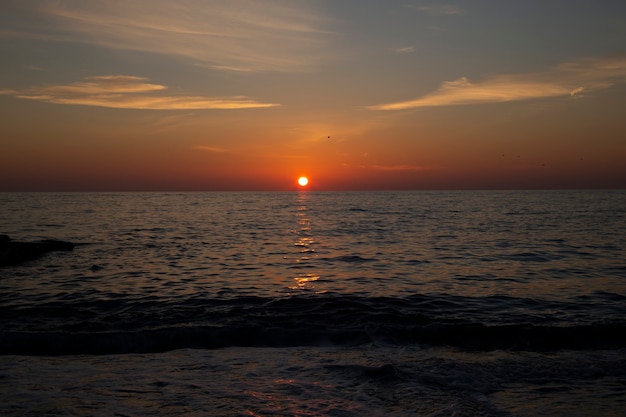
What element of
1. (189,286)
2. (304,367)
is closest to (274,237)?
(189,286)

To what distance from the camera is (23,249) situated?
2548 cm

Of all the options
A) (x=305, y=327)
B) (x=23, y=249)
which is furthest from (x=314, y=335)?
(x=23, y=249)

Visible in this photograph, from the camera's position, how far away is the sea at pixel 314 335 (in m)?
8.09

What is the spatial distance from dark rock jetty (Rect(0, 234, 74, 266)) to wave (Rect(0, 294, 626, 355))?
427 inches

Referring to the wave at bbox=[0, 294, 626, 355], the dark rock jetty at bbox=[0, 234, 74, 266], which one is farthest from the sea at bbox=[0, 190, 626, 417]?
the dark rock jetty at bbox=[0, 234, 74, 266]

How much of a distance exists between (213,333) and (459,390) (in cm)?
665

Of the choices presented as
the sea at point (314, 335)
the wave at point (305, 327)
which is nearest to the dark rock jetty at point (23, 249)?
the sea at point (314, 335)

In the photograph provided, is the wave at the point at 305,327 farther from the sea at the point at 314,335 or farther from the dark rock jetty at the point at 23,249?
the dark rock jetty at the point at 23,249

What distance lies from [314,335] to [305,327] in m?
0.69

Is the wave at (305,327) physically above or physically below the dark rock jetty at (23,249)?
below

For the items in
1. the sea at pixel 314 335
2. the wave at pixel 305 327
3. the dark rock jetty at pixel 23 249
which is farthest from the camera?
the dark rock jetty at pixel 23 249

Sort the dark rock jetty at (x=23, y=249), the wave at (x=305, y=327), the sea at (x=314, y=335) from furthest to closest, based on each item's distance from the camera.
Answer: the dark rock jetty at (x=23, y=249) → the wave at (x=305, y=327) → the sea at (x=314, y=335)

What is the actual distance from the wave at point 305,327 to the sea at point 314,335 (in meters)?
0.06

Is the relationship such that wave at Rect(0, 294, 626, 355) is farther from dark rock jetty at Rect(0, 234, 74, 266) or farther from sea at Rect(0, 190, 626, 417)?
dark rock jetty at Rect(0, 234, 74, 266)
